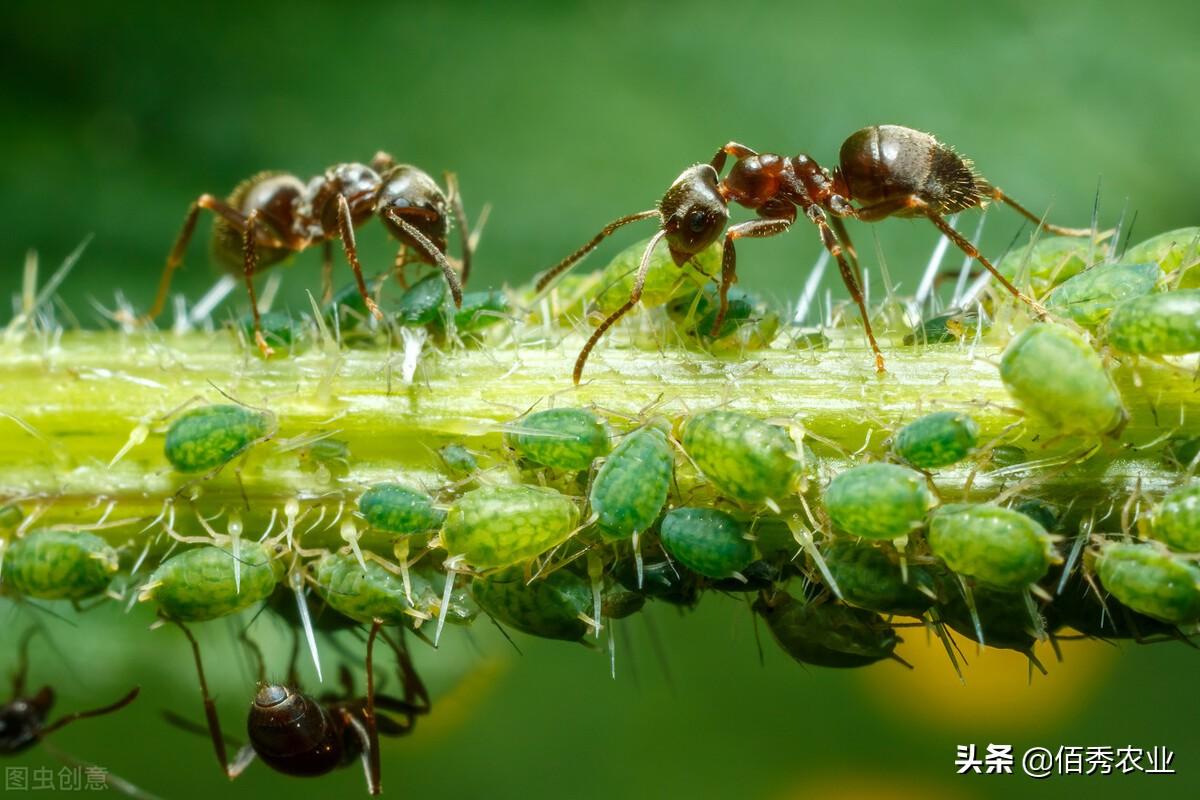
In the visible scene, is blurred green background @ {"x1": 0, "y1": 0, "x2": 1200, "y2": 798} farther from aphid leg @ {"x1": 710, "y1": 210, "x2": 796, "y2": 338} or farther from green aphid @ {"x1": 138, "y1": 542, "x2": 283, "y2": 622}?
green aphid @ {"x1": 138, "y1": 542, "x2": 283, "y2": 622}

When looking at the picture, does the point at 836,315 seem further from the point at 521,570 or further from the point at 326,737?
the point at 326,737

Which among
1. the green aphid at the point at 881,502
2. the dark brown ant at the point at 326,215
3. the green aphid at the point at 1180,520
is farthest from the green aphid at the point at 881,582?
the dark brown ant at the point at 326,215

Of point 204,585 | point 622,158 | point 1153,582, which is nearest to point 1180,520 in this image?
point 1153,582

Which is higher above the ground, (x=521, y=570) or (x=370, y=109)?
(x=370, y=109)

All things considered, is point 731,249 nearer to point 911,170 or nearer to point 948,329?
point 948,329

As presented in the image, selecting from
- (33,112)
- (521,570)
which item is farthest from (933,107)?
(33,112)
